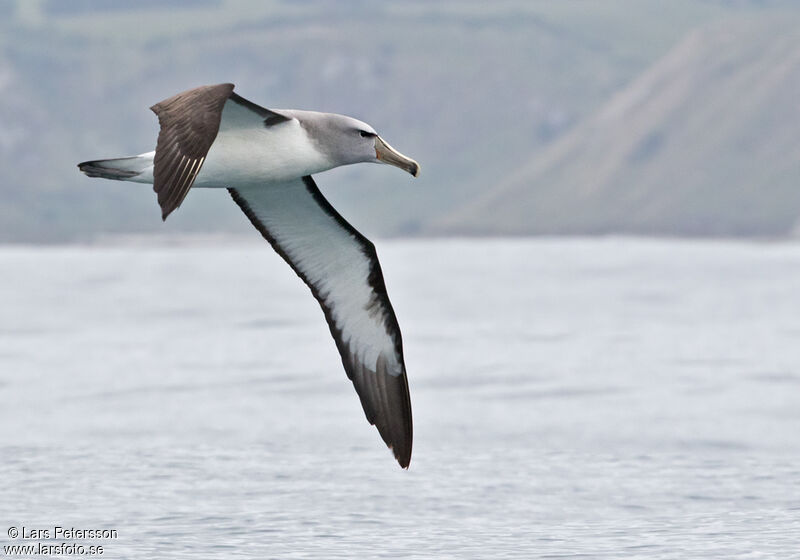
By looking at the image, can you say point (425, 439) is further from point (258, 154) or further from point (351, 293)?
point (258, 154)

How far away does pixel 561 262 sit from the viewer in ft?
304

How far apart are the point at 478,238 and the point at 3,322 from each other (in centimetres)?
15037

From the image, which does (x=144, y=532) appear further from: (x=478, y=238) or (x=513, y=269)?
(x=478, y=238)

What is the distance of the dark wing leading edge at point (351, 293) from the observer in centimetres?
1520

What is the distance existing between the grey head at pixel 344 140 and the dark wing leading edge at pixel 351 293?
1.25 meters

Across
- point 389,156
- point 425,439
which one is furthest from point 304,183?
point 425,439

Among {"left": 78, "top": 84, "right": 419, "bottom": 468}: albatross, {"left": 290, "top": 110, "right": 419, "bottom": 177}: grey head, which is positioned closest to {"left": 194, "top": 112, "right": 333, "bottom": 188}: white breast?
{"left": 78, "top": 84, "right": 419, "bottom": 468}: albatross

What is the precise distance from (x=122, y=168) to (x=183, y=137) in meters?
1.80

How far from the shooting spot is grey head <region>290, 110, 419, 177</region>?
1389cm

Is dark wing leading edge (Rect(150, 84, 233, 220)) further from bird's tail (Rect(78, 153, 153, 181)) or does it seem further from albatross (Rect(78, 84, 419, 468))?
bird's tail (Rect(78, 153, 153, 181))

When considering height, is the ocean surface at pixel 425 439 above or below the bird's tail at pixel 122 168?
below

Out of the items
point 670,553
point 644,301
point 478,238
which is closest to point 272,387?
point 670,553

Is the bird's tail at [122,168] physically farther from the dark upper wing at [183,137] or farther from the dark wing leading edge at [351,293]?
the dark wing leading edge at [351,293]

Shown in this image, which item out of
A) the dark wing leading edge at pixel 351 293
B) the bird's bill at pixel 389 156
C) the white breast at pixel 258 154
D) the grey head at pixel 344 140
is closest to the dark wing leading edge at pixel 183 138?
the white breast at pixel 258 154
